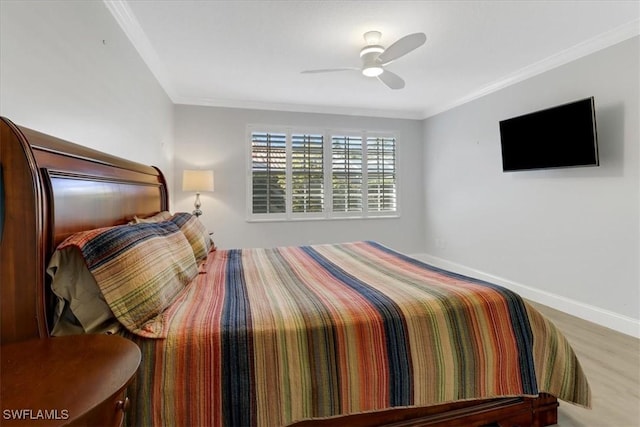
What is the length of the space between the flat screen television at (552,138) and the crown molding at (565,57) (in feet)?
1.64

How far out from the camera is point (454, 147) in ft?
14.7

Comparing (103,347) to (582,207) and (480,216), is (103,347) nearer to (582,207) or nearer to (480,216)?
(582,207)

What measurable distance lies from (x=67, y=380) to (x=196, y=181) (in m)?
3.31

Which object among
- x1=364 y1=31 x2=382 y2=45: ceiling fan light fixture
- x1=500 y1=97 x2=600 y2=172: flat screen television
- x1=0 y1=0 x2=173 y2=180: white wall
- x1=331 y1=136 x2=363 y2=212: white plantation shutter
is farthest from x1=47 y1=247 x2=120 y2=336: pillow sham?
x1=331 y1=136 x2=363 y2=212: white plantation shutter

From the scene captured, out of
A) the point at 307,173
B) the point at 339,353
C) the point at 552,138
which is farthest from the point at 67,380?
the point at 307,173

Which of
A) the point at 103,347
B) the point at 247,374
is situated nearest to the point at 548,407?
the point at 247,374

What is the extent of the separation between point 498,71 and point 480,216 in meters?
1.77

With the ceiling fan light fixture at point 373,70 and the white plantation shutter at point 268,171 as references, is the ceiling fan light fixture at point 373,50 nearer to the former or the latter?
the ceiling fan light fixture at point 373,70

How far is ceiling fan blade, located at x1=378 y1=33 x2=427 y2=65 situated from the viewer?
2.07 meters

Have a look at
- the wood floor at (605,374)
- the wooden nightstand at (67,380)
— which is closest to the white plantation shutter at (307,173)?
the wood floor at (605,374)

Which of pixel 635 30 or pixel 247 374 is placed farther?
pixel 635 30

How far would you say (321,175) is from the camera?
15.5ft

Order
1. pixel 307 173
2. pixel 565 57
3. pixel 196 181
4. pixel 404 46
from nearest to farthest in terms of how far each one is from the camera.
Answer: pixel 404 46, pixel 565 57, pixel 196 181, pixel 307 173

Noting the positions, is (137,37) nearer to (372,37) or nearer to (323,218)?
(372,37)
